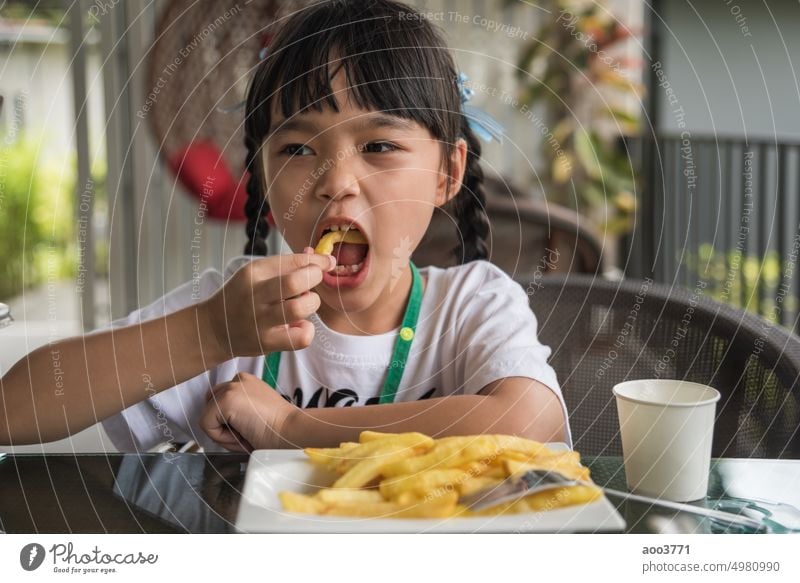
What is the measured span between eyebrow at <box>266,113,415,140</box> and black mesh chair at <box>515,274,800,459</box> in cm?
19

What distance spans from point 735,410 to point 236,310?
0.30 m

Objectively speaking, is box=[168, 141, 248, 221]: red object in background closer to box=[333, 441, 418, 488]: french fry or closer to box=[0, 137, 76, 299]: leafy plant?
box=[0, 137, 76, 299]: leafy plant

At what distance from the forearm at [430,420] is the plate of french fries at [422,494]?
3.1 inches

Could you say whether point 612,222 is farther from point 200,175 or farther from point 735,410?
point 735,410

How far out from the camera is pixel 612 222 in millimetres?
1871

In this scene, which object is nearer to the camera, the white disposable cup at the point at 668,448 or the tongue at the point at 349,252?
the white disposable cup at the point at 668,448

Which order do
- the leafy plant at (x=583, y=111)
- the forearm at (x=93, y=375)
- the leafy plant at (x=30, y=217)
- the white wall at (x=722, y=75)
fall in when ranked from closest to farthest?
the forearm at (x=93, y=375), the leafy plant at (x=30, y=217), the white wall at (x=722, y=75), the leafy plant at (x=583, y=111)

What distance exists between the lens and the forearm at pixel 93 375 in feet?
1.55

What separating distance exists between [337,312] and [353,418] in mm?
137

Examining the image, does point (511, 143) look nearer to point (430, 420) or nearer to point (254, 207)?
point (254, 207)

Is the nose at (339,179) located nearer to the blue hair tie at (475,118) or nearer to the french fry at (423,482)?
the blue hair tie at (475,118)

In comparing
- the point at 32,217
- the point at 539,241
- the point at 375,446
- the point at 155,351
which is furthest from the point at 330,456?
the point at 32,217

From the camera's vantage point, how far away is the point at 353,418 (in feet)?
1.60

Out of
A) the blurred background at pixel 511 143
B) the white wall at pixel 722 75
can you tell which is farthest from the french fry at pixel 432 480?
the white wall at pixel 722 75
